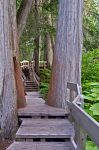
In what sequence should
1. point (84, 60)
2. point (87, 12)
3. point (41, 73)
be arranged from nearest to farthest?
point (84, 60) → point (87, 12) → point (41, 73)

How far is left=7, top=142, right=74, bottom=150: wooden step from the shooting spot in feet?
20.5

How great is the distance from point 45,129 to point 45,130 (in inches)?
3.7

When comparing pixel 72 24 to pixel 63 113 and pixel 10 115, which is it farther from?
pixel 10 115

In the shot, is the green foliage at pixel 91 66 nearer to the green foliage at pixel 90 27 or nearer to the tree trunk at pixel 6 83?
the green foliage at pixel 90 27

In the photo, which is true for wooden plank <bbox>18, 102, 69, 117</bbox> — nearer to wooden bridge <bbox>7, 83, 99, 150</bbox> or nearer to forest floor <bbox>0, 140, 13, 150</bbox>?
wooden bridge <bbox>7, 83, 99, 150</bbox>

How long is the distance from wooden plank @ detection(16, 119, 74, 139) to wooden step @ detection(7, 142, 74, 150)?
0.65 ft

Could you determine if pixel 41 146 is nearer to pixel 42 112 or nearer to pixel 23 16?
pixel 42 112

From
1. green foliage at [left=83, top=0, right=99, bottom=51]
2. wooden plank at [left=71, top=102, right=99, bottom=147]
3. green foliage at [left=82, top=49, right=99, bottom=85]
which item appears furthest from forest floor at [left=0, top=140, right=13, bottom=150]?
green foliage at [left=83, top=0, right=99, bottom=51]

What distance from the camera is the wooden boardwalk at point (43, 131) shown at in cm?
646

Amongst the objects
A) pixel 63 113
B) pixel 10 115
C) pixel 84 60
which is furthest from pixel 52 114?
pixel 84 60

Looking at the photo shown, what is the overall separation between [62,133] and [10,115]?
5.42 feet

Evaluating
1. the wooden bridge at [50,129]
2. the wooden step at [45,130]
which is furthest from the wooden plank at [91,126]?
the wooden step at [45,130]

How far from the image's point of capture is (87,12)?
807 inches

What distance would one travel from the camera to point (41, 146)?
6.45m
